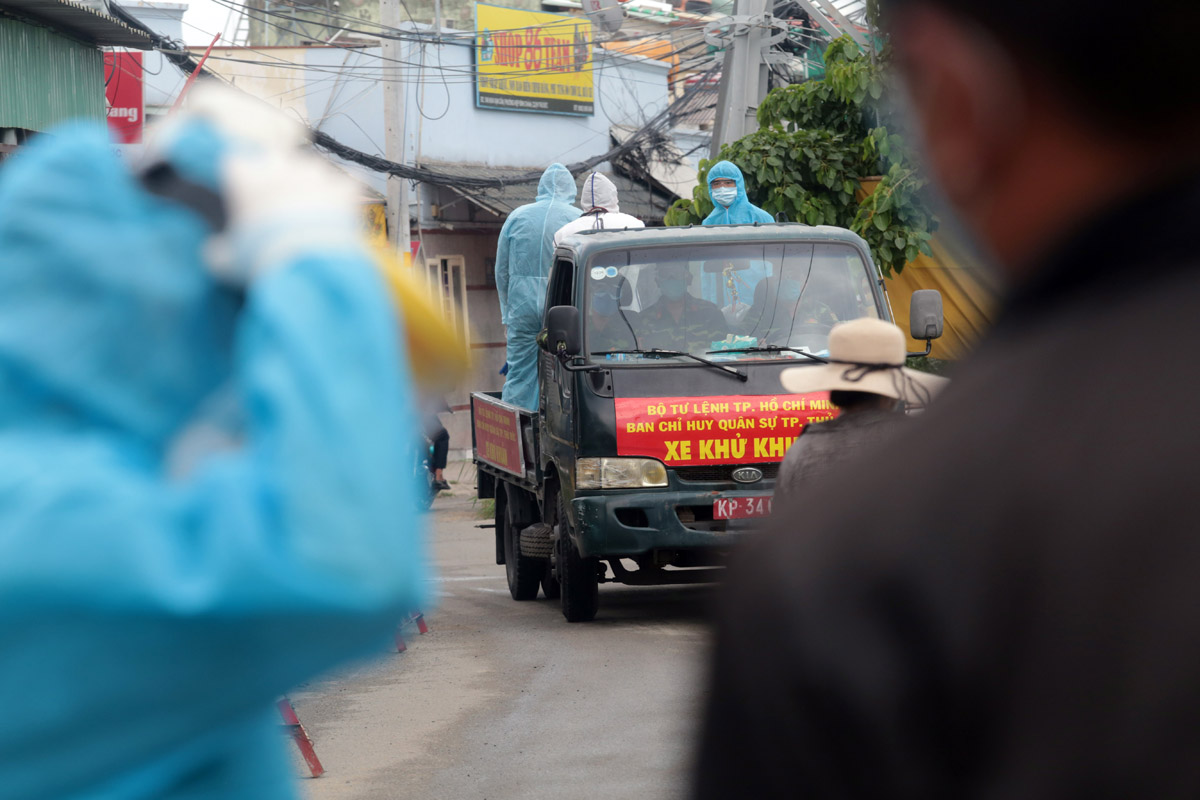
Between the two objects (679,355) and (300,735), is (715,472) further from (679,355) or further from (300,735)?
(300,735)

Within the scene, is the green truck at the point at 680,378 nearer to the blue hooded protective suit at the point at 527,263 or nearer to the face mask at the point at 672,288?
the face mask at the point at 672,288

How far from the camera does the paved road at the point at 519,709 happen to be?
18.4ft

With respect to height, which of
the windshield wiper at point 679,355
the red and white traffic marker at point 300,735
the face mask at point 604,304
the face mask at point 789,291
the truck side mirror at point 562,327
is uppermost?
the face mask at point 789,291

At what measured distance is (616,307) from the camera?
27.7 feet

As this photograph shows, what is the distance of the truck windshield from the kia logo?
652mm

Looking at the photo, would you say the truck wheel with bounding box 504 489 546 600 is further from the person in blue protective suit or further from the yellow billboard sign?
the yellow billboard sign

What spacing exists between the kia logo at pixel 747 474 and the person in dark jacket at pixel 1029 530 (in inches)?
286

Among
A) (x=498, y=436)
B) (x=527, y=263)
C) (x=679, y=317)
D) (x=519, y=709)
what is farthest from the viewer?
(x=527, y=263)

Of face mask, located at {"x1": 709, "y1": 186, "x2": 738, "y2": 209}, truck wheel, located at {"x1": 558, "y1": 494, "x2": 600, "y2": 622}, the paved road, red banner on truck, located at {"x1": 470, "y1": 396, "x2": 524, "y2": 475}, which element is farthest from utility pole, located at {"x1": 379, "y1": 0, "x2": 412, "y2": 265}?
truck wheel, located at {"x1": 558, "y1": 494, "x2": 600, "y2": 622}

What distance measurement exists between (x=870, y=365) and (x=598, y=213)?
22.2 feet

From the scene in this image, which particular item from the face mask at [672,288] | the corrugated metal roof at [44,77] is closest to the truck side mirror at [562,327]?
the face mask at [672,288]

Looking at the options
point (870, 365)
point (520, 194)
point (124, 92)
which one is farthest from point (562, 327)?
point (520, 194)

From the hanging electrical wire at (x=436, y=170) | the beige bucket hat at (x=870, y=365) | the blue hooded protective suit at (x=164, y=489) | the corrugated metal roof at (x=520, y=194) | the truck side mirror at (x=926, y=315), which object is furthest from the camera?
the corrugated metal roof at (x=520, y=194)

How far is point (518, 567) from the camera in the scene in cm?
1007
